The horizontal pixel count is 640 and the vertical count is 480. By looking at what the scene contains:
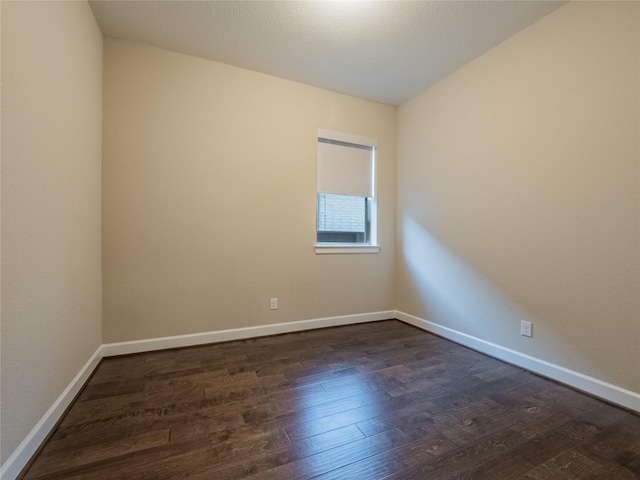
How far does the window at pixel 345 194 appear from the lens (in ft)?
10.2

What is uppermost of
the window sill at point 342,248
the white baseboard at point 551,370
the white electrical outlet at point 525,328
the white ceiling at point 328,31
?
the white ceiling at point 328,31

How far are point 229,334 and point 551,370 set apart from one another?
106 inches

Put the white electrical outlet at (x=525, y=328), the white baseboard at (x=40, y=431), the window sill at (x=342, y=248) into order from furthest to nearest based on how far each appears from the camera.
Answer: the window sill at (x=342, y=248)
the white electrical outlet at (x=525, y=328)
the white baseboard at (x=40, y=431)

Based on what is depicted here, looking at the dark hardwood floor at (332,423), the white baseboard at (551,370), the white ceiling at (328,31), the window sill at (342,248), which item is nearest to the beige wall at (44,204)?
the dark hardwood floor at (332,423)

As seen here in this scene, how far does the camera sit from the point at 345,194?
323cm

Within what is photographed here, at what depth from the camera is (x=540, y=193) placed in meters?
2.05

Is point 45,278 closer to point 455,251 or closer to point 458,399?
point 458,399

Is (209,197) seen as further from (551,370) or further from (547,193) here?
(551,370)

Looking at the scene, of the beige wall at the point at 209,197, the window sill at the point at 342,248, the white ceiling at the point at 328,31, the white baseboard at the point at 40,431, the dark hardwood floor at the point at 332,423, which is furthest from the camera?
the window sill at the point at 342,248

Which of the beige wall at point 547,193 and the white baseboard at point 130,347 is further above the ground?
the beige wall at point 547,193

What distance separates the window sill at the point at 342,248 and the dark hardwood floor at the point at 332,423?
1184 millimetres

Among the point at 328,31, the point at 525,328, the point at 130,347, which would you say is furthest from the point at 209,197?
the point at 525,328

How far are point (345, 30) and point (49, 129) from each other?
Answer: 2.10 meters

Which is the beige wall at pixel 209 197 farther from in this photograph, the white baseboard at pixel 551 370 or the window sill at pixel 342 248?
the white baseboard at pixel 551 370
